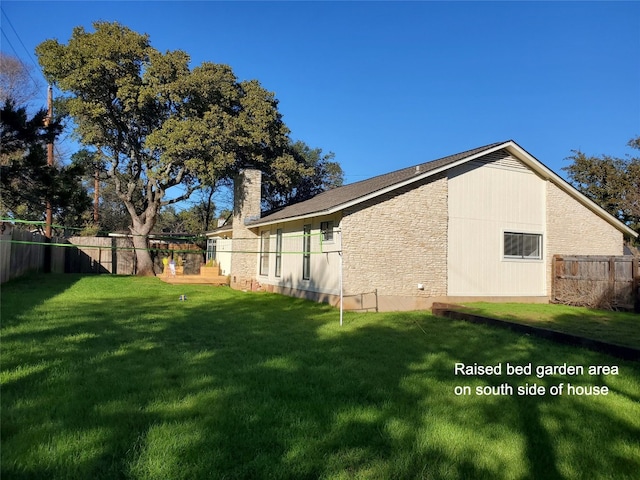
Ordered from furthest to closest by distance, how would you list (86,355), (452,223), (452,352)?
(452,223)
(452,352)
(86,355)

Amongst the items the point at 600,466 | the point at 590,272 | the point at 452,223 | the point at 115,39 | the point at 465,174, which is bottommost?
the point at 600,466

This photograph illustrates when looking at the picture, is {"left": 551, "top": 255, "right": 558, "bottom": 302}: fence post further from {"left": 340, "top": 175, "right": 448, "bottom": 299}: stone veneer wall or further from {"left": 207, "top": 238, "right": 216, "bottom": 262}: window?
{"left": 207, "top": 238, "right": 216, "bottom": 262}: window

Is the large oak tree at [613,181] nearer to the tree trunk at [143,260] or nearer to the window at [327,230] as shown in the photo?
the window at [327,230]

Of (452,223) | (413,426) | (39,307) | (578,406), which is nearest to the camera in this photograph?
(413,426)

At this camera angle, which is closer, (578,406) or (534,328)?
(578,406)

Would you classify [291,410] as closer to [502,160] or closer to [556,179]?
[502,160]

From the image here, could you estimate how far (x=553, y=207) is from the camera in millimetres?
15523

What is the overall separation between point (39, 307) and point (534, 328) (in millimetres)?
10774

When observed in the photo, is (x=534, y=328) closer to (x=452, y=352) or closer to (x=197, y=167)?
(x=452, y=352)

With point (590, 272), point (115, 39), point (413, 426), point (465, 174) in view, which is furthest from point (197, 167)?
point (413, 426)

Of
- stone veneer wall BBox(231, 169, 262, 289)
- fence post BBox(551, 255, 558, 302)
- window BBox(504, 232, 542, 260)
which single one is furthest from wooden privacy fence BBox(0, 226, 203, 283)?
fence post BBox(551, 255, 558, 302)

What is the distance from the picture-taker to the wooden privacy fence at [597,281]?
12.9m

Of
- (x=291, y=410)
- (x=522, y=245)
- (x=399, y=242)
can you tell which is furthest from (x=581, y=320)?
(x=291, y=410)

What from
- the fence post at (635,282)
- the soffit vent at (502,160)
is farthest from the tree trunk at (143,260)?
the fence post at (635,282)
